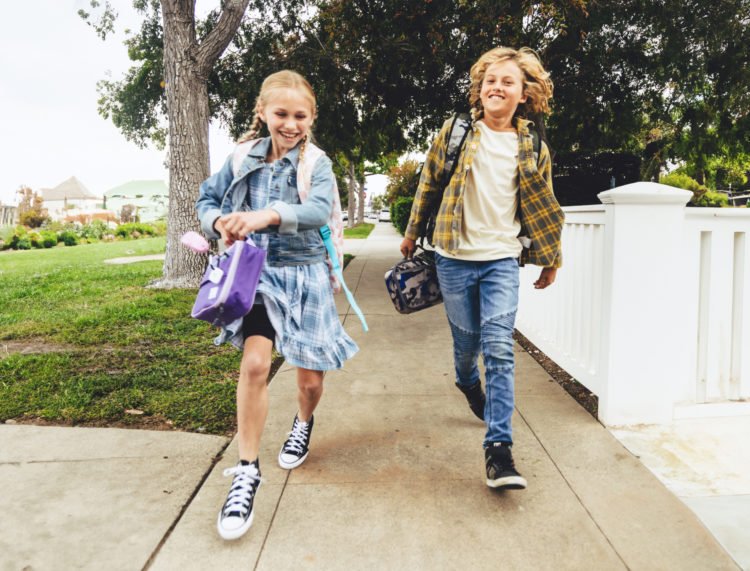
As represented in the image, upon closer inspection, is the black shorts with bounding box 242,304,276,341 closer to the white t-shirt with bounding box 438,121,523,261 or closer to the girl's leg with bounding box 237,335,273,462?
the girl's leg with bounding box 237,335,273,462

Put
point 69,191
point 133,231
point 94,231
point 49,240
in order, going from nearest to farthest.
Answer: point 49,240 → point 94,231 → point 133,231 → point 69,191

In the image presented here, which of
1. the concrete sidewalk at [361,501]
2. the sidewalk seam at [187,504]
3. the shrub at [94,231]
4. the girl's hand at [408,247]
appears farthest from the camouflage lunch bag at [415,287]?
the shrub at [94,231]

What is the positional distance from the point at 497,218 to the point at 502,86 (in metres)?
0.62

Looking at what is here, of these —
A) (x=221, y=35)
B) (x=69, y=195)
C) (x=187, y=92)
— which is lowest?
(x=187, y=92)

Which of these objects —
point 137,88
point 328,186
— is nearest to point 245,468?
point 328,186

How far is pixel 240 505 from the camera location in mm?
2188

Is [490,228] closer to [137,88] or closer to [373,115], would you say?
[373,115]

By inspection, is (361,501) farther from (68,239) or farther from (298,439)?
(68,239)

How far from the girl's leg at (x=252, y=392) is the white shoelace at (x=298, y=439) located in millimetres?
428

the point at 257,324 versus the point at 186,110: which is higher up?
the point at 186,110

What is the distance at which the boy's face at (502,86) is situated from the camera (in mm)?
2646

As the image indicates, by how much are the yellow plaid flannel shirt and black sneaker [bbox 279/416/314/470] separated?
44.5 inches

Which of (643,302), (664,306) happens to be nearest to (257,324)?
(643,302)

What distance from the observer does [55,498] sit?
2.42 metres
